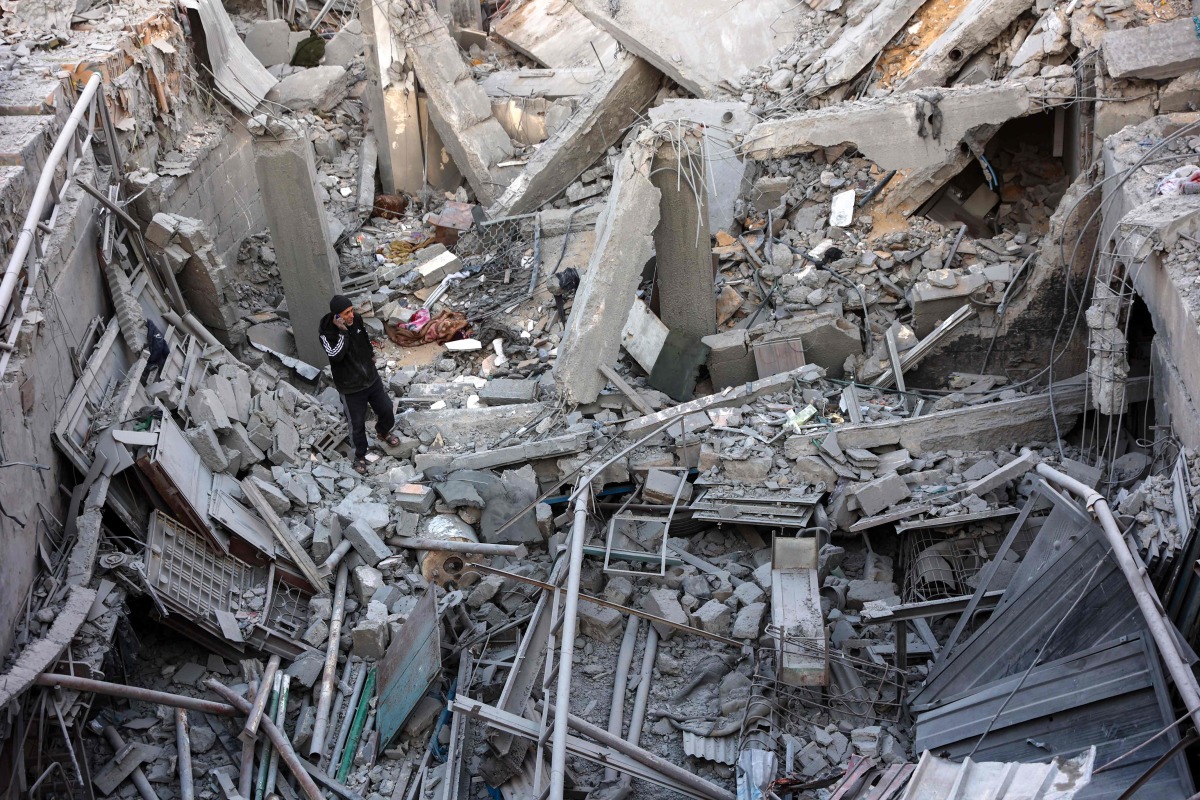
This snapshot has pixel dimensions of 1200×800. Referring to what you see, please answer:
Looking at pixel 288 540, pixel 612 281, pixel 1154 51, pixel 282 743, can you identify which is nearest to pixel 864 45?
pixel 1154 51

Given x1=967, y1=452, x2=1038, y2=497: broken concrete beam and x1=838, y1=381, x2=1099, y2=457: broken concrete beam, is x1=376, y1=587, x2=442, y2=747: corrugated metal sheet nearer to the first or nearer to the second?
x1=838, y1=381, x2=1099, y2=457: broken concrete beam

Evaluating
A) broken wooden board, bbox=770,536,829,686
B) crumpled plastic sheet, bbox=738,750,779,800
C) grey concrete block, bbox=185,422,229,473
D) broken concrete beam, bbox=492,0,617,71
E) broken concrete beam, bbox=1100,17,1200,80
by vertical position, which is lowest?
crumpled plastic sheet, bbox=738,750,779,800

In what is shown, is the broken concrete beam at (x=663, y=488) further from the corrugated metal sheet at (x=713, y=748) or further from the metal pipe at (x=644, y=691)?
the corrugated metal sheet at (x=713, y=748)

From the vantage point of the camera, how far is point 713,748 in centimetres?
602

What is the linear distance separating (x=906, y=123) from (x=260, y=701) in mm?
7193

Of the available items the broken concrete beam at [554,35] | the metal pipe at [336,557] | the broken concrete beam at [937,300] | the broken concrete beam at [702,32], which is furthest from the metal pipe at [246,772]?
the broken concrete beam at [554,35]

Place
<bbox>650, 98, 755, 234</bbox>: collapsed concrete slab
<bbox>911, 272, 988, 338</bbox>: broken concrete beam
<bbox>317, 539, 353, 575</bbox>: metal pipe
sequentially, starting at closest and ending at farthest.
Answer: <bbox>317, 539, 353, 575</bbox>: metal pipe
<bbox>911, 272, 988, 338</bbox>: broken concrete beam
<bbox>650, 98, 755, 234</bbox>: collapsed concrete slab

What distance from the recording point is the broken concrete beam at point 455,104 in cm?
1323

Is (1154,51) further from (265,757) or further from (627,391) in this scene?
(265,757)

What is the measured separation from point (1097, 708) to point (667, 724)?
8.05 ft

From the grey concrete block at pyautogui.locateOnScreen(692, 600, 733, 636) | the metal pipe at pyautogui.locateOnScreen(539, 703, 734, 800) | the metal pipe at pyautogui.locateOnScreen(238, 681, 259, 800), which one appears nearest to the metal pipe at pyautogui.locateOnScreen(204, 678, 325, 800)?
the metal pipe at pyautogui.locateOnScreen(238, 681, 259, 800)

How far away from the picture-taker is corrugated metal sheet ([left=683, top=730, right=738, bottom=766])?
595cm

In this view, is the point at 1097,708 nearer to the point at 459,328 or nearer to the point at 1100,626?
the point at 1100,626

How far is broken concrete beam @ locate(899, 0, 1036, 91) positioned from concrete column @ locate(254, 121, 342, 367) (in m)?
5.63
